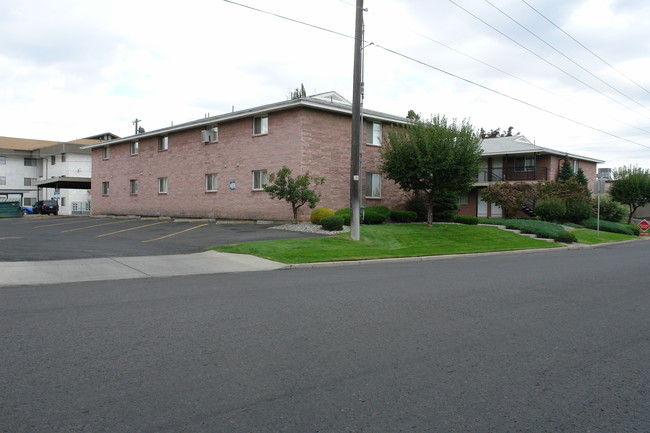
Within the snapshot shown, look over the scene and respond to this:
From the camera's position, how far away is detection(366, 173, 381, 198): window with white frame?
1133 inches

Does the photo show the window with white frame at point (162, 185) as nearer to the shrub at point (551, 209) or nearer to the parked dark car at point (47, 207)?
the parked dark car at point (47, 207)

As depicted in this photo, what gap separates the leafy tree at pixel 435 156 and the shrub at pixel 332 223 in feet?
15.2

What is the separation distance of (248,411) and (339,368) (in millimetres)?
1233

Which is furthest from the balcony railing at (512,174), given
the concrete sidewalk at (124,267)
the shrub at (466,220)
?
the concrete sidewalk at (124,267)

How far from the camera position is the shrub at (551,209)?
33781 mm

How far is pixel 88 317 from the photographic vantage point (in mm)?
6754

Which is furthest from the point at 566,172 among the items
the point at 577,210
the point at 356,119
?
the point at 356,119

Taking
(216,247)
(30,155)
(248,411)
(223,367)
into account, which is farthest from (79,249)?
(30,155)

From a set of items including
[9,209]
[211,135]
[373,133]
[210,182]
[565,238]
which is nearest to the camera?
[565,238]

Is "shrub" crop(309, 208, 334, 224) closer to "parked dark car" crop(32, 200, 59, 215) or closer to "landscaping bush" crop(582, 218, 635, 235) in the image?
"landscaping bush" crop(582, 218, 635, 235)

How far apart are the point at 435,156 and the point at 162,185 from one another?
20.6 metres

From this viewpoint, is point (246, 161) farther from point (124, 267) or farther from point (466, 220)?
point (124, 267)

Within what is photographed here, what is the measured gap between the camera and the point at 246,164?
28094 millimetres

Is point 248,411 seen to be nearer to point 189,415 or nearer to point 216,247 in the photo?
point 189,415
